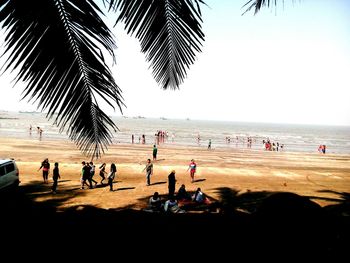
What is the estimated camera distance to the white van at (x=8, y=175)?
40.9 ft

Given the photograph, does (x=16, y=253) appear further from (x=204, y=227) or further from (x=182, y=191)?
(x=182, y=191)

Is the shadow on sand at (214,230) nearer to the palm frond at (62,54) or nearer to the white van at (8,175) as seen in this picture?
the palm frond at (62,54)

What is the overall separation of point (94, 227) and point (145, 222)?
0.43 metres

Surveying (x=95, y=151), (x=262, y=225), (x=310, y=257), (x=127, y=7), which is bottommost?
(x=310, y=257)

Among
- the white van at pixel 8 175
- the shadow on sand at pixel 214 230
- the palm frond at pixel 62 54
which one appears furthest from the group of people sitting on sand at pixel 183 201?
the palm frond at pixel 62 54

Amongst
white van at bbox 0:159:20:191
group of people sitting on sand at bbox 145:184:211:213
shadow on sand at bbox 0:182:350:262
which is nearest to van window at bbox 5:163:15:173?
white van at bbox 0:159:20:191

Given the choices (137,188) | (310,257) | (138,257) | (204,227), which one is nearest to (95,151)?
(138,257)

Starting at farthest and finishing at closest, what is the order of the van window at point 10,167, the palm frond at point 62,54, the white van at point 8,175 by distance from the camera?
the van window at point 10,167, the white van at point 8,175, the palm frond at point 62,54

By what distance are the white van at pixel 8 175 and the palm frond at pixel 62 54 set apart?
12916 millimetres

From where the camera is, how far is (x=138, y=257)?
1.92 meters

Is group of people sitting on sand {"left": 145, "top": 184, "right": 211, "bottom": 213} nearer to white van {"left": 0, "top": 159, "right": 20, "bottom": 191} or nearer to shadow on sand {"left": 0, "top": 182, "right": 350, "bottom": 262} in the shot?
white van {"left": 0, "top": 159, "right": 20, "bottom": 191}

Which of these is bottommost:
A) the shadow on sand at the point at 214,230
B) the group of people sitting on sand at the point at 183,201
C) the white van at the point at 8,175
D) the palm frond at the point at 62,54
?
the group of people sitting on sand at the point at 183,201

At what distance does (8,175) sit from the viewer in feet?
42.4

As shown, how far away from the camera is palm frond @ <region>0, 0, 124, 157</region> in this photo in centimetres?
150
